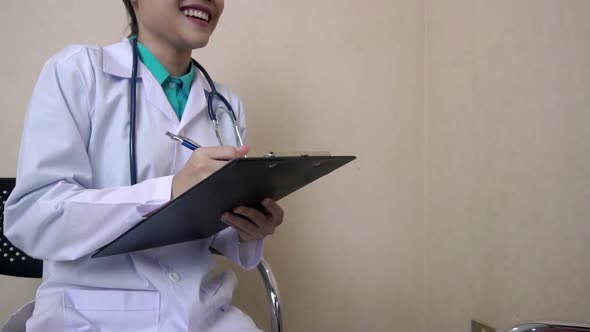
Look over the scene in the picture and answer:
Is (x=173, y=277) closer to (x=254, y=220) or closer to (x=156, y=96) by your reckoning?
(x=254, y=220)

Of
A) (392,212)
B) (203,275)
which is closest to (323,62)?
(392,212)

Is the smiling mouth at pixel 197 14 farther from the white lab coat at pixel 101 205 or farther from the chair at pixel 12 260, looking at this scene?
the chair at pixel 12 260

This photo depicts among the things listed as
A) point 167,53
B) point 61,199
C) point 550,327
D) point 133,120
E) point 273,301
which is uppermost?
point 167,53

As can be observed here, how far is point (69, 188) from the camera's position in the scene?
610mm

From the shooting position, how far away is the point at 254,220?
73 cm

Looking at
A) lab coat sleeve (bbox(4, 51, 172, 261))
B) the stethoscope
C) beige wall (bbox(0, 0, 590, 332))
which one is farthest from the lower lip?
beige wall (bbox(0, 0, 590, 332))

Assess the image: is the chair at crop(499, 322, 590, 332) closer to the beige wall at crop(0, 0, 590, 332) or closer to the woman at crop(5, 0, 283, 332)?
the woman at crop(5, 0, 283, 332)

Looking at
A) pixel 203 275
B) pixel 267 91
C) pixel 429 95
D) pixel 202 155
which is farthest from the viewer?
pixel 429 95

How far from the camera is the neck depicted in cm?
81

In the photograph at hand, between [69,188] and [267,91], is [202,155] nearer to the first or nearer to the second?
[69,188]

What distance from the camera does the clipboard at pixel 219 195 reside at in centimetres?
45

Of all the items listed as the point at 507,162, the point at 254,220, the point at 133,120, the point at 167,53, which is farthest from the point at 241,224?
the point at 507,162

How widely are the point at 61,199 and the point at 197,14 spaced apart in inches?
16.0

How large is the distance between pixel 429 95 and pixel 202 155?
3.11 feet
